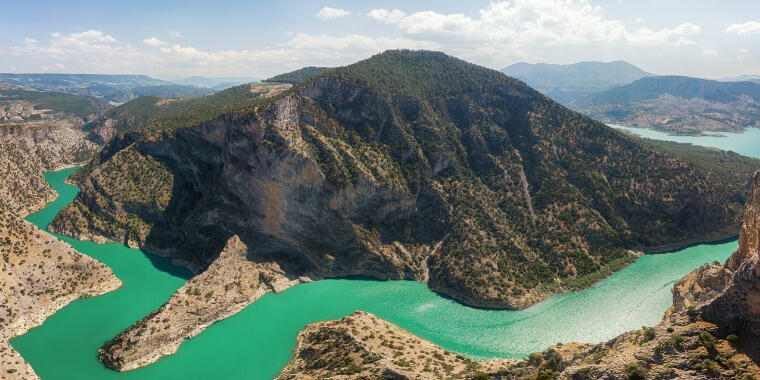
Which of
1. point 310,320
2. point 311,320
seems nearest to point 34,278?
point 310,320

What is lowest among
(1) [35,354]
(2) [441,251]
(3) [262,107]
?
(1) [35,354]

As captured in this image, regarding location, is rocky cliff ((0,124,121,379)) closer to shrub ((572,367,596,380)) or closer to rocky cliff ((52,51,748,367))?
rocky cliff ((52,51,748,367))

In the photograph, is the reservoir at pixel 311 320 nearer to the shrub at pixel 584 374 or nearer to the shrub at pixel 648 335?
the shrub at pixel 648 335

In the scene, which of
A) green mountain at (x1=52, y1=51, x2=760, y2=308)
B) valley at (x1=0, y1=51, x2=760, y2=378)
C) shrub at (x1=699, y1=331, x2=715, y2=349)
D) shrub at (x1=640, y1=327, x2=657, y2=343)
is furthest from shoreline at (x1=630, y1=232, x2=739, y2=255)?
A: shrub at (x1=699, y1=331, x2=715, y2=349)

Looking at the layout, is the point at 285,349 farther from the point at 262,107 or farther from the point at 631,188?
the point at 631,188

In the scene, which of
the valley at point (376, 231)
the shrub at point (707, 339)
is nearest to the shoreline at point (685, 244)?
the valley at point (376, 231)

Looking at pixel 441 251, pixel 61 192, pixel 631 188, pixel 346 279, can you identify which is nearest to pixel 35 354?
pixel 346 279

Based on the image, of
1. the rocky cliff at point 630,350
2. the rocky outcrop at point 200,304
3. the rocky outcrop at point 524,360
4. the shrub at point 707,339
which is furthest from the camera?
the rocky outcrop at point 200,304
